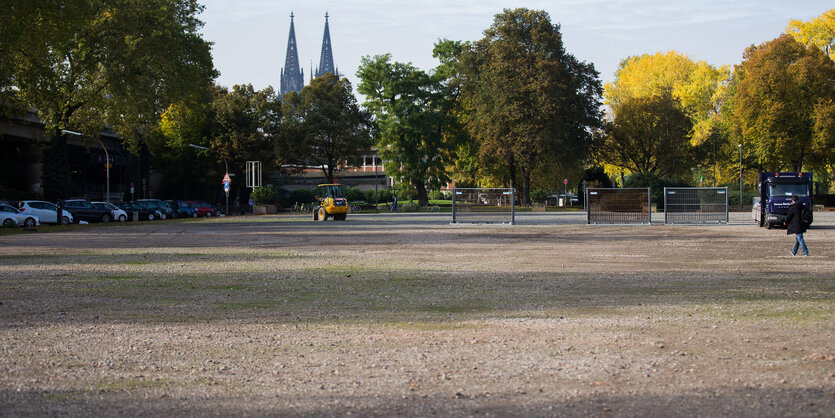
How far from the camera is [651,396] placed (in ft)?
18.9

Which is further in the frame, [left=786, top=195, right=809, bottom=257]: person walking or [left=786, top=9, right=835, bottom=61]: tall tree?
[left=786, top=9, right=835, bottom=61]: tall tree

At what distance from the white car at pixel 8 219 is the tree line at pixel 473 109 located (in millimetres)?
5910

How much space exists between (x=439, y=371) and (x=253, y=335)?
9.07ft

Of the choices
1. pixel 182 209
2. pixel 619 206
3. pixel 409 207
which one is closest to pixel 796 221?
pixel 619 206

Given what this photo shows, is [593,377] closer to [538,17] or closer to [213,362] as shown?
[213,362]

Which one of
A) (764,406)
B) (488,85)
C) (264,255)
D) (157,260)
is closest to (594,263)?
(264,255)

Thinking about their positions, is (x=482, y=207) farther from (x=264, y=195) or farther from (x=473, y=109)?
(x=264, y=195)

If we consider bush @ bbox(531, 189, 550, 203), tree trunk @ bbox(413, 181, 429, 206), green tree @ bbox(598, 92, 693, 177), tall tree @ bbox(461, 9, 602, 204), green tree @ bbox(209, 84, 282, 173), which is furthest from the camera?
bush @ bbox(531, 189, 550, 203)

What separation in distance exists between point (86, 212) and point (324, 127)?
29.7 meters

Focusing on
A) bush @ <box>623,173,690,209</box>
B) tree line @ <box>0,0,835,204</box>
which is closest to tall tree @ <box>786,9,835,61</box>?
tree line @ <box>0,0,835,204</box>

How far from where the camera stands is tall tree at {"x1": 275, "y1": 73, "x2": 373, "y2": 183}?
75.2 m

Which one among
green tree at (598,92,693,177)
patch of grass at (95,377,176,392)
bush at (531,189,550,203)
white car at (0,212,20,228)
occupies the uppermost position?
green tree at (598,92,693,177)

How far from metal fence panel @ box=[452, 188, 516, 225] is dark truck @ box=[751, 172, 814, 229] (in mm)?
13138

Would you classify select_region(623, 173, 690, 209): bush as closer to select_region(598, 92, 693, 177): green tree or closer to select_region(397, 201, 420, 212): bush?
select_region(598, 92, 693, 177): green tree
